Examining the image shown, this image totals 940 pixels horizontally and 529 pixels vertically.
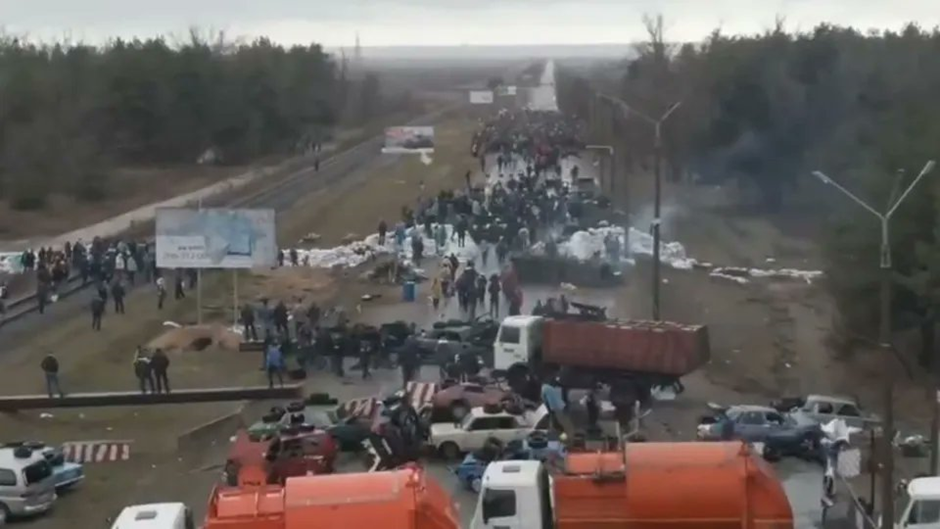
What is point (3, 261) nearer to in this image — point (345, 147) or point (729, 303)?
point (729, 303)

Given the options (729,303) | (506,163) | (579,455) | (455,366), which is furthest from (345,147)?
(579,455)

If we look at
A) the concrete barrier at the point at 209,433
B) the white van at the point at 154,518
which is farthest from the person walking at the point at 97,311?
the white van at the point at 154,518

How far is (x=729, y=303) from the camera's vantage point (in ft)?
136

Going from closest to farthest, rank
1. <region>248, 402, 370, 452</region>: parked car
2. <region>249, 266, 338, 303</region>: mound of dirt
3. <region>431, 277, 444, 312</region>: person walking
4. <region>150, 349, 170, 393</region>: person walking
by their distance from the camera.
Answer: <region>248, 402, 370, 452</region>: parked car → <region>150, 349, 170, 393</region>: person walking → <region>431, 277, 444, 312</region>: person walking → <region>249, 266, 338, 303</region>: mound of dirt

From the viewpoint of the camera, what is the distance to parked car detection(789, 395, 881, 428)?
2562 cm

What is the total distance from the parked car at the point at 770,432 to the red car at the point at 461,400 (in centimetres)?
Result: 359

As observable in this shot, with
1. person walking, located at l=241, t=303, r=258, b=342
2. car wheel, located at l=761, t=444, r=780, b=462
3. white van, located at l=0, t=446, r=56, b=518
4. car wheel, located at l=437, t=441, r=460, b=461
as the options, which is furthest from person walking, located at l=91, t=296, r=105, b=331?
car wheel, located at l=761, t=444, r=780, b=462

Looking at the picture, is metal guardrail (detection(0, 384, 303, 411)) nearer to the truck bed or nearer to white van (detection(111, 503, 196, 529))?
the truck bed

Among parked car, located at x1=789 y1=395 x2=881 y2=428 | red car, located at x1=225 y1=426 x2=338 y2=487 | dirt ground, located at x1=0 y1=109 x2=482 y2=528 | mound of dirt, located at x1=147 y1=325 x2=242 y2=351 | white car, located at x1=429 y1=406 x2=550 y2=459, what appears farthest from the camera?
mound of dirt, located at x1=147 y1=325 x2=242 y2=351

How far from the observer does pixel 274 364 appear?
30.2 metres

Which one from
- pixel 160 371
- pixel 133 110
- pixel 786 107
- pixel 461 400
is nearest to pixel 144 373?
pixel 160 371

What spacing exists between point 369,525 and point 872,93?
186ft

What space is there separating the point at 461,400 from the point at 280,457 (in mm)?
4715

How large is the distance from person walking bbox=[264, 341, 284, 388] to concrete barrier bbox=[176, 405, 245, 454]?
1.77 m
